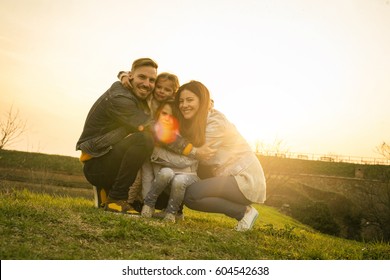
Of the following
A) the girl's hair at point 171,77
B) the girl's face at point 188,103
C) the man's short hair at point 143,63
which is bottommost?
the girl's face at point 188,103

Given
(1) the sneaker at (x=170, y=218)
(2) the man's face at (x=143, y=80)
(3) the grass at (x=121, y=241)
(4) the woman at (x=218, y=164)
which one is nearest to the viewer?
(3) the grass at (x=121, y=241)

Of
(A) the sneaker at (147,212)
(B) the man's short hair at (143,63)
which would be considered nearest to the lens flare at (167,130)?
(B) the man's short hair at (143,63)

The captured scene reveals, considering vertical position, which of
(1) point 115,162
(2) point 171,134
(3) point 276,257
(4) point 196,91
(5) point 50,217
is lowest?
(3) point 276,257

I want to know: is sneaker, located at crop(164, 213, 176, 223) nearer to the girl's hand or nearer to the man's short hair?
the girl's hand

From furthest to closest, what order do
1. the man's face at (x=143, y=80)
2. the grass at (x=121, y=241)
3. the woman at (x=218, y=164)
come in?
the man's face at (x=143, y=80)
the woman at (x=218, y=164)
the grass at (x=121, y=241)

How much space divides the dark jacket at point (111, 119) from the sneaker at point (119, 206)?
63 centimetres

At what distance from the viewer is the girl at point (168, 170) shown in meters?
5.05

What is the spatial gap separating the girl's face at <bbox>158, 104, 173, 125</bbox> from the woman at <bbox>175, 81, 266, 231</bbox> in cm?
12

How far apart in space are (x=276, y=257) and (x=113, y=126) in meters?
2.64

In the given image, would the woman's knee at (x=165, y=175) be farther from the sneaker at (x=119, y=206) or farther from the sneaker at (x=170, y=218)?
the sneaker at (x=119, y=206)

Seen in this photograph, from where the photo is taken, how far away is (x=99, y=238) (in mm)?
3752

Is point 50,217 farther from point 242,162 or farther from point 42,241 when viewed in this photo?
point 242,162

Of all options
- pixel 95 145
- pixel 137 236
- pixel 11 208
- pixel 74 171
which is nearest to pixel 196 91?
pixel 95 145
